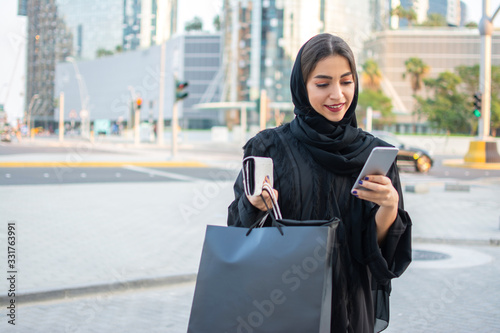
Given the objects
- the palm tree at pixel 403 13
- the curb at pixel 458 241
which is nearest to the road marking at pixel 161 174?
the curb at pixel 458 241

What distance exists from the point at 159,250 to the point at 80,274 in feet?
4.83

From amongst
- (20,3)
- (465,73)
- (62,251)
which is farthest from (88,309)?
(465,73)

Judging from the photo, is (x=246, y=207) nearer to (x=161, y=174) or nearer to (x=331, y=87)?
(x=331, y=87)

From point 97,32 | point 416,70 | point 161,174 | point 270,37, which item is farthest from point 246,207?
point 97,32

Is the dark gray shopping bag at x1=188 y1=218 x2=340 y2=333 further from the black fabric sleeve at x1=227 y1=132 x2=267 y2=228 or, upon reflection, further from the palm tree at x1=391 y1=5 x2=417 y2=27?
the palm tree at x1=391 y1=5 x2=417 y2=27

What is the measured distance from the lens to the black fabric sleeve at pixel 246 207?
6.34ft

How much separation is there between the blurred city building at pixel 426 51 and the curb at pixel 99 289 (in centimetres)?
8905

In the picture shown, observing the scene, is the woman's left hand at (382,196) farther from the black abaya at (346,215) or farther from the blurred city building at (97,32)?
the blurred city building at (97,32)

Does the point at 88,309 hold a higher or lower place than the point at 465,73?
lower

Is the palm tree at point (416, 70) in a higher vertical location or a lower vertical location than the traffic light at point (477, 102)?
higher

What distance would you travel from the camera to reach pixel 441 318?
4934mm

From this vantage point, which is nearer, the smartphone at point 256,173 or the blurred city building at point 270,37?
the smartphone at point 256,173

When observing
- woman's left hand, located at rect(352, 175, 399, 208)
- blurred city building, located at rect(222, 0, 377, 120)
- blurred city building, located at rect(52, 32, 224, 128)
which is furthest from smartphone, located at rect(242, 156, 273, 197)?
blurred city building, located at rect(52, 32, 224, 128)

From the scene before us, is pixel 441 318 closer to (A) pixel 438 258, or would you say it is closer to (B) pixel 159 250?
(A) pixel 438 258
